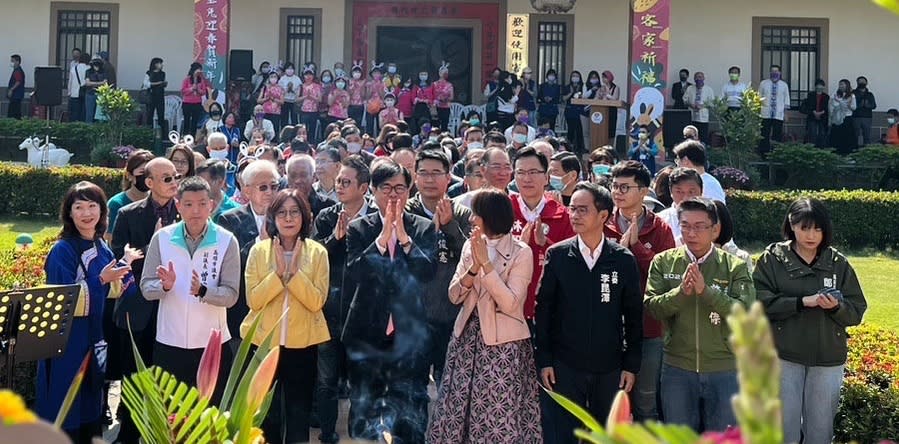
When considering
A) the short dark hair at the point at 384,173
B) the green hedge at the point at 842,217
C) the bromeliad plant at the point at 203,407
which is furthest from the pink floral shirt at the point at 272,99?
the bromeliad plant at the point at 203,407

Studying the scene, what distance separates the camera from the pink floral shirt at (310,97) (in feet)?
64.3

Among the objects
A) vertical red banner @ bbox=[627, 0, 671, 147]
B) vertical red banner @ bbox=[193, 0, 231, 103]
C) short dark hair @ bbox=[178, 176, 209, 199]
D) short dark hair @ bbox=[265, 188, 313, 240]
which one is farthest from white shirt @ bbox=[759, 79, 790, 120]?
short dark hair @ bbox=[178, 176, 209, 199]

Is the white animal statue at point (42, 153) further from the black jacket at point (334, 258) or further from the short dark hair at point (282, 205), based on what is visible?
the short dark hair at point (282, 205)

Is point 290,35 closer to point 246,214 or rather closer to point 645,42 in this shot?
point 645,42

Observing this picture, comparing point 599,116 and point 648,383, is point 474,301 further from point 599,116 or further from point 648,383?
point 599,116

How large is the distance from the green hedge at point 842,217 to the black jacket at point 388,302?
10268 mm

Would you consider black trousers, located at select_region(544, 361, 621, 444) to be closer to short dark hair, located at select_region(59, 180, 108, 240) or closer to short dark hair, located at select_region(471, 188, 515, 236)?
short dark hair, located at select_region(471, 188, 515, 236)

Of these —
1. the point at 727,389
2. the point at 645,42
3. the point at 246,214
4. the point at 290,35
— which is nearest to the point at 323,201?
the point at 246,214

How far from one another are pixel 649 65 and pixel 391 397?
533 inches

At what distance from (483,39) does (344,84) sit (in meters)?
3.99

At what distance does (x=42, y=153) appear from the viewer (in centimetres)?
1806

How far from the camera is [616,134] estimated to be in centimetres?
1991

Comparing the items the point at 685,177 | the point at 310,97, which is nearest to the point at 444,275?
the point at 685,177

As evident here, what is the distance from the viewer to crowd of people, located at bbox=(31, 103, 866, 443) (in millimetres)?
5500
